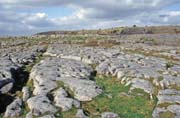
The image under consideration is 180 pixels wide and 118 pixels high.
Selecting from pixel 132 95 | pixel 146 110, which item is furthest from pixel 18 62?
pixel 146 110

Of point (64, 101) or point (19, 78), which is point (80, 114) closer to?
point (64, 101)

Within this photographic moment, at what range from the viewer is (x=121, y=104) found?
32.7 m

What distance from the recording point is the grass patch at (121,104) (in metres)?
30.8

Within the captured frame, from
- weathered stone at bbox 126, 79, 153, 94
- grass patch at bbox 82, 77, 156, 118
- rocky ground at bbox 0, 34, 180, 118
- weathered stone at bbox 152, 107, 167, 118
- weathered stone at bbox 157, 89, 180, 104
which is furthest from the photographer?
weathered stone at bbox 126, 79, 153, 94

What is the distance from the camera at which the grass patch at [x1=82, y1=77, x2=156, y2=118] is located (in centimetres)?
3077

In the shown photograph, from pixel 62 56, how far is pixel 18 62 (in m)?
8.73

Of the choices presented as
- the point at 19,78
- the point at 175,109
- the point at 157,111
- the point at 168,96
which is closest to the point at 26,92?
the point at 19,78

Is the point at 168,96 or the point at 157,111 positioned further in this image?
the point at 168,96

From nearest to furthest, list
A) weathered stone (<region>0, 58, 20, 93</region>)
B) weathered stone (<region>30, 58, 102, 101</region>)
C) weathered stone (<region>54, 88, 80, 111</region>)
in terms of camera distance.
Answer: weathered stone (<region>54, 88, 80, 111</region>), weathered stone (<region>30, 58, 102, 101</region>), weathered stone (<region>0, 58, 20, 93</region>)

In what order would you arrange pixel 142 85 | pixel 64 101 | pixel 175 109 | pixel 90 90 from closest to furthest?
1. pixel 175 109
2. pixel 64 101
3. pixel 90 90
4. pixel 142 85

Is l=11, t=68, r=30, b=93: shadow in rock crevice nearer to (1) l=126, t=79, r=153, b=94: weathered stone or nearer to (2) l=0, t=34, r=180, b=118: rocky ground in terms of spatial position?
(2) l=0, t=34, r=180, b=118: rocky ground

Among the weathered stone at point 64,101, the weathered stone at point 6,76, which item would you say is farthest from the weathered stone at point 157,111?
the weathered stone at point 6,76

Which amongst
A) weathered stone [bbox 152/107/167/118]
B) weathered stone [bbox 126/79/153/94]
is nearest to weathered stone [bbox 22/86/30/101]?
weathered stone [bbox 126/79/153/94]

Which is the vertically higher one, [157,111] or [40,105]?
[40,105]
